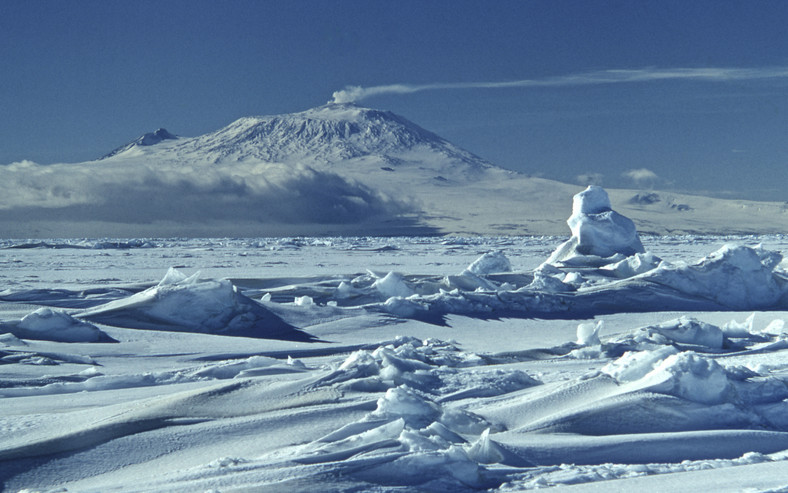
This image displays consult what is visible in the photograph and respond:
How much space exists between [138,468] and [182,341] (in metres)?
4.31

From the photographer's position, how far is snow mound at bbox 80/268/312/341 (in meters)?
8.49

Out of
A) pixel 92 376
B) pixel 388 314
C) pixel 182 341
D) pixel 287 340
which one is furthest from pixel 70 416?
pixel 388 314

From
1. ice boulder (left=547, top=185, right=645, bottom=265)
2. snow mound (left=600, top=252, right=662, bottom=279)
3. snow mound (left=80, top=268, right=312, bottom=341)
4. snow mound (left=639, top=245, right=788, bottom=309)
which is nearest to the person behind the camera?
snow mound (left=80, top=268, right=312, bottom=341)

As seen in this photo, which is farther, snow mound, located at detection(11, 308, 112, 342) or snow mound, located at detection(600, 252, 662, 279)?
snow mound, located at detection(600, 252, 662, 279)

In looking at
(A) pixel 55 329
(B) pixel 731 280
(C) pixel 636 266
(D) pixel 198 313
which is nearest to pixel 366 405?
(A) pixel 55 329

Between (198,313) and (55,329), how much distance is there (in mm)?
1690

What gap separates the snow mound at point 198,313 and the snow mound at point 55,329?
869mm

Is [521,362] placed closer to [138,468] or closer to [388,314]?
[388,314]

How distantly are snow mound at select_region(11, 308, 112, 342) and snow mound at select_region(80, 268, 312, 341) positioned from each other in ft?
2.85

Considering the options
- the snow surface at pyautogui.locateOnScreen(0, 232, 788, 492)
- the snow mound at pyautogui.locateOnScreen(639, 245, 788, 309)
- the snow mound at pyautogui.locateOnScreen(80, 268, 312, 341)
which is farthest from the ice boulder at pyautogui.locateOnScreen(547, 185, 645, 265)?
the snow mound at pyautogui.locateOnScreen(80, 268, 312, 341)

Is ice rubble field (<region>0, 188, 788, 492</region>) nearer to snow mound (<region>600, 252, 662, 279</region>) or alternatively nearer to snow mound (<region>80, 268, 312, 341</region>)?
snow mound (<region>80, 268, 312, 341</region>)

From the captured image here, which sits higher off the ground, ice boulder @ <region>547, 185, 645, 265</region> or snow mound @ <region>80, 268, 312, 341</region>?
ice boulder @ <region>547, 185, 645, 265</region>

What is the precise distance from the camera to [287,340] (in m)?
8.11

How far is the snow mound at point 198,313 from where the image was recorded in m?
8.49
